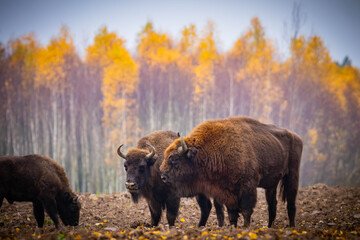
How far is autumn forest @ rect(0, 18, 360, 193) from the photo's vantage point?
21.9m

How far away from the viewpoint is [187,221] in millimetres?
8398

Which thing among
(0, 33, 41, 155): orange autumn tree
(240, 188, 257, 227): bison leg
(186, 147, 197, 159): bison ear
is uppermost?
(0, 33, 41, 155): orange autumn tree

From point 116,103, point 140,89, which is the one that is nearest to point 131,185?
point 116,103

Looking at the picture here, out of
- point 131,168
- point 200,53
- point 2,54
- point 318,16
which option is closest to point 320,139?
point 318,16

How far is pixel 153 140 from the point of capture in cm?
786

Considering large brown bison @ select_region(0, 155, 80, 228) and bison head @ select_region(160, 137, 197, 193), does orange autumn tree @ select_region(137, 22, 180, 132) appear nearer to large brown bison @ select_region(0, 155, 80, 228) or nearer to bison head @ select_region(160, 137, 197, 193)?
large brown bison @ select_region(0, 155, 80, 228)

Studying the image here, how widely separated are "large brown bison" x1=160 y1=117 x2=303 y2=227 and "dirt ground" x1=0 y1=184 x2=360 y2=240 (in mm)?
743

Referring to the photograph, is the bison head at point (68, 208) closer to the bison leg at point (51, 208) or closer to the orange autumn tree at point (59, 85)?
the bison leg at point (51, 208)

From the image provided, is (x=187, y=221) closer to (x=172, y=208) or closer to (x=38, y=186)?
(x=172, y=208)

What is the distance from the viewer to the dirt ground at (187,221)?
4508 mm

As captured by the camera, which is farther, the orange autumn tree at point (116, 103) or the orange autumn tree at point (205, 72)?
the orange autumn tree at point (205, 72)

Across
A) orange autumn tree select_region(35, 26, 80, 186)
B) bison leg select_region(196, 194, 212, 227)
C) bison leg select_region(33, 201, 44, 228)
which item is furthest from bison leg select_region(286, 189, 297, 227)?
orange autumn tree select_region(35, 26, 80, 186)

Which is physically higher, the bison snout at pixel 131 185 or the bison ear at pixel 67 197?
the bison snout at pixel 131 185

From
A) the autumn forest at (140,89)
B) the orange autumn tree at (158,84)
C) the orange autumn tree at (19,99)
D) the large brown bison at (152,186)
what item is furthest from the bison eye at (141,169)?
the orange autumn tree at (19,99)
